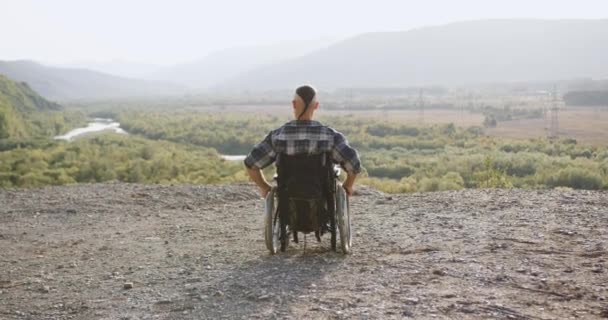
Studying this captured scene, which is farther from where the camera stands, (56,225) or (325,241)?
(56,225)

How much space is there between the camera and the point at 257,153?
695cm

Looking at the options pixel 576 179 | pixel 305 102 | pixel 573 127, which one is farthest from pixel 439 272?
pixel 573 127

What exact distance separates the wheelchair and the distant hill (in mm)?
51857

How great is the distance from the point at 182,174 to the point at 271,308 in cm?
2493

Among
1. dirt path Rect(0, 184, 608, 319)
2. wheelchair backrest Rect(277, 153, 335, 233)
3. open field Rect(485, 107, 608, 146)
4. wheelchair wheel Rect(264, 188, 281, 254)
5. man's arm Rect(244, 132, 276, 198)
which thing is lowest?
open field Rect(485, 107, 608, 146)

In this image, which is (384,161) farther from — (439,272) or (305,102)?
(439,272)

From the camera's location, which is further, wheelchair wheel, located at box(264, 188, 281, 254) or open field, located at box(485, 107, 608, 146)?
open field, located at box(485, 107, 608, 146)

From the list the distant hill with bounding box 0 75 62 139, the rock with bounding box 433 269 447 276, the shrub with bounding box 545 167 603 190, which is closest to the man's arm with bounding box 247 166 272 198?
the rock with bounding box 433 269 447 276

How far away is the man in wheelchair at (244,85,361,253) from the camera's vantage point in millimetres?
6738

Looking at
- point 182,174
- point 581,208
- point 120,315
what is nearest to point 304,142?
point 120,315

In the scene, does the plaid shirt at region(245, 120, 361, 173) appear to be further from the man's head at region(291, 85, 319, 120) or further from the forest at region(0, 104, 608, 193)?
the forest at region(0, 104, 608, 193)

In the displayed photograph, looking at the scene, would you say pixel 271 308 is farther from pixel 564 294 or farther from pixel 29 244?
pixel 29 244

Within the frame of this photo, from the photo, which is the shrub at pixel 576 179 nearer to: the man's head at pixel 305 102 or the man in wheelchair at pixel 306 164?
the man in wheelchair at pixel 306 164

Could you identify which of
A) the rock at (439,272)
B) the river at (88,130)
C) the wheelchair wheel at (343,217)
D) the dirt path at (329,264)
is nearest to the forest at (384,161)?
the river at (88,130)
